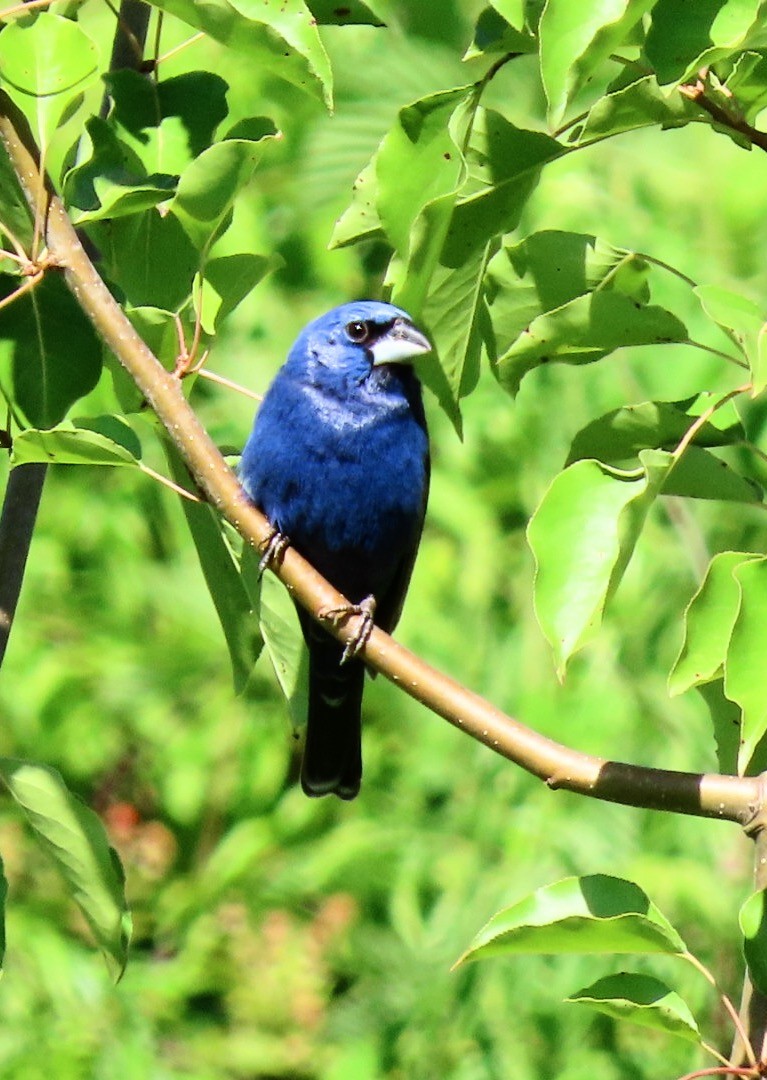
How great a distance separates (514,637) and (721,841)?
811 millimetres

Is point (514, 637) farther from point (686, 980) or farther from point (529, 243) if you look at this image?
point (529, 243)

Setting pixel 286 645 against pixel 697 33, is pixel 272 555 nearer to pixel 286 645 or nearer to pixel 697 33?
pixel 286 645

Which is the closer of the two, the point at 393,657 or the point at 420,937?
the point at 393,657

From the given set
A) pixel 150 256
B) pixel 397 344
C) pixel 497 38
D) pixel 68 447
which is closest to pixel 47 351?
pixel 150 256

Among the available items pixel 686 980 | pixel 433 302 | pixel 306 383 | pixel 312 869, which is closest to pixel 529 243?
pixel 433 302

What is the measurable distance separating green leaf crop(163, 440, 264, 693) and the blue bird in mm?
1091

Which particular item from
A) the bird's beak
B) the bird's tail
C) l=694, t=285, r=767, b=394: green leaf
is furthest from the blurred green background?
l=694, t=285, r=767, b=394: green leaf

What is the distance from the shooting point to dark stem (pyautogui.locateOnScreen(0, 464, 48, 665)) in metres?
1.94

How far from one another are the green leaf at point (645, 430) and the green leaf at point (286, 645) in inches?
18.7

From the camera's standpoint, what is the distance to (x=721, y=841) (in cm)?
420

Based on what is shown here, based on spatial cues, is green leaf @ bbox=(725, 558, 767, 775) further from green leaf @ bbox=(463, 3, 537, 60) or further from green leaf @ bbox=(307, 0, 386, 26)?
green leaf @ bbox=(307, 0, 386, 26)

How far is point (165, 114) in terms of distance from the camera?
2.03m

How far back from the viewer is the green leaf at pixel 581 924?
155cm

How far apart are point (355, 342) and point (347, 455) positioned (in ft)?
0.92
